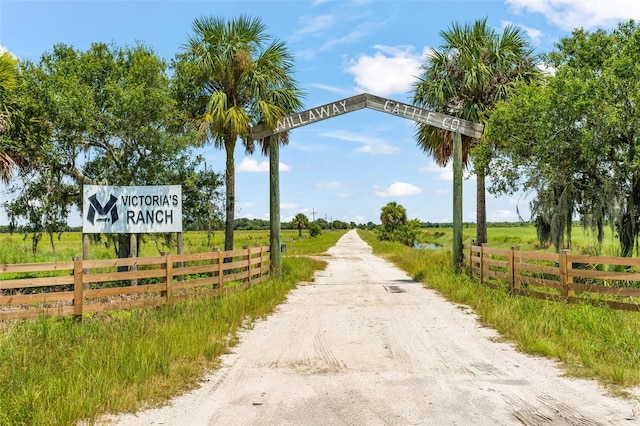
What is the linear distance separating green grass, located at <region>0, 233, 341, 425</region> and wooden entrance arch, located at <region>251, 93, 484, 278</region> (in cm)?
612

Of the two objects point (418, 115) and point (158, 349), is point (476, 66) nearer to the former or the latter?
point (418, 115)

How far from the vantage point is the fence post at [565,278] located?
9570mm

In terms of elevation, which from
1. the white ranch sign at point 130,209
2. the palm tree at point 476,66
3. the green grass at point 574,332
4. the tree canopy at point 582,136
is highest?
the palm tree at point 476,66

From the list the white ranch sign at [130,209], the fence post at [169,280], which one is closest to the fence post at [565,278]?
the fence post at [169,280]

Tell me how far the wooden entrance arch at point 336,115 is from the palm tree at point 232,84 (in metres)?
0.51

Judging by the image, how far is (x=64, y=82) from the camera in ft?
43.1

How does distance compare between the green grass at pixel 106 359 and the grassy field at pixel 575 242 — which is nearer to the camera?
the green grass at pixel 106 359

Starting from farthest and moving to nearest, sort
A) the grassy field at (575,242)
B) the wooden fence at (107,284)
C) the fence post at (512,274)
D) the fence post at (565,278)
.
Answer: the grassy field at (575,242) → the fence post at (512,274) → the fence post at (565,278) → the wooden fence at (107,284)

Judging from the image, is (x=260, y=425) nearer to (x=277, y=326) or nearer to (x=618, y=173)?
(x=277, y=326)

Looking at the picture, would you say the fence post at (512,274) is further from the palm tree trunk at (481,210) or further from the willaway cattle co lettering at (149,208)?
the willaway cattle co lettering at (149,208)

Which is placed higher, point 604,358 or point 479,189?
point 479,189

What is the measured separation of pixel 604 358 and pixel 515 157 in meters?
9.07

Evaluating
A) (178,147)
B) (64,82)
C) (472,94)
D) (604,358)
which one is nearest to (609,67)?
(472,94)

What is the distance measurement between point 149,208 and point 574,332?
369 inches
